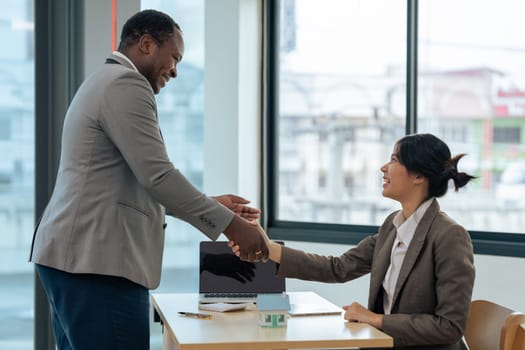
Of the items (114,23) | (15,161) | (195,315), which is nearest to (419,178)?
(195,315)

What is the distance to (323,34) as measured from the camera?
5215mm

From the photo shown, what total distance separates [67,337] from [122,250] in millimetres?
343

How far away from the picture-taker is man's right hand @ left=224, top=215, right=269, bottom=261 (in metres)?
2.40

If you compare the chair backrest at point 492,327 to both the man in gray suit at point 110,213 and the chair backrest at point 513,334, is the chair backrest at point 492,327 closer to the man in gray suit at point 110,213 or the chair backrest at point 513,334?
the chair backrest at point 513,334

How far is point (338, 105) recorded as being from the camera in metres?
5.17

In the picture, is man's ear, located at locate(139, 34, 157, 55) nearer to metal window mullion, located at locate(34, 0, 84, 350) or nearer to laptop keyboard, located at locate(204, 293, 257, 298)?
laptop keyboard, located at locate(204, 293, 257, 298)

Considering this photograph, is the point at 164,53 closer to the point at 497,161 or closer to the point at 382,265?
the point at 382,265

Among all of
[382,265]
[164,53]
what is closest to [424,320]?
[382,265]

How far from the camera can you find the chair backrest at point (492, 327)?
254 centimetres

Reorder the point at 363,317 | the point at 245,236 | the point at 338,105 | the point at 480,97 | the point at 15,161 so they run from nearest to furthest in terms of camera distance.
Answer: the point at 245,236
the point at 363,317
the point at 15,161
the point at 480,97
the point at 338,105

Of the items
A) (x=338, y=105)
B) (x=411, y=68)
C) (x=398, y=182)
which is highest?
(x=411, y=68)

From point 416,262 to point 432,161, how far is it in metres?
0.38

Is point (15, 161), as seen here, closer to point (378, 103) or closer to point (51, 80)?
point (51, 80)

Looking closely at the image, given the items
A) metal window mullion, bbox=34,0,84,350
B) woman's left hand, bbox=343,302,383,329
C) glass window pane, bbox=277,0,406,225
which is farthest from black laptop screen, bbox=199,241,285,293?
glass window pane, bbox=277,0,406,225
